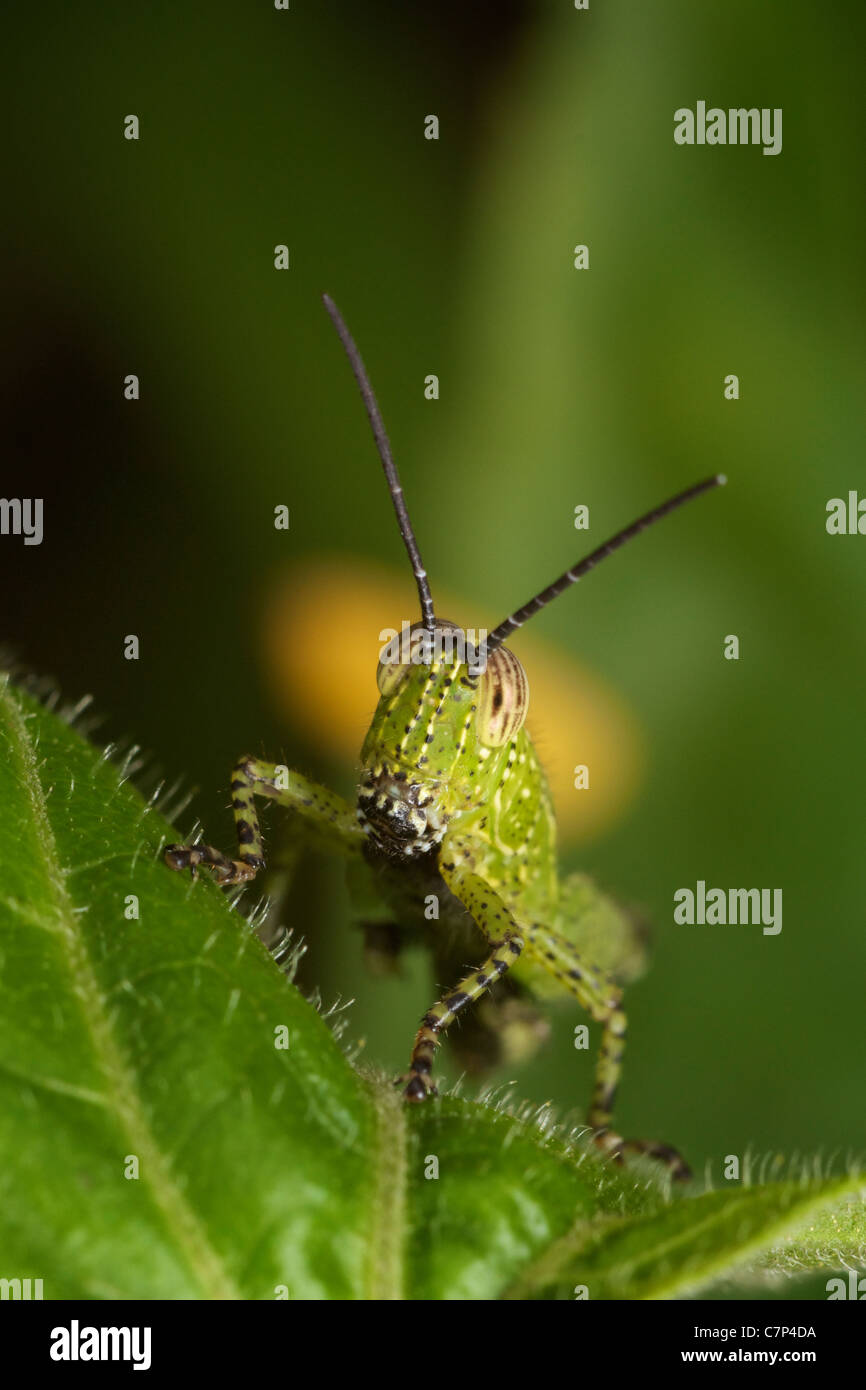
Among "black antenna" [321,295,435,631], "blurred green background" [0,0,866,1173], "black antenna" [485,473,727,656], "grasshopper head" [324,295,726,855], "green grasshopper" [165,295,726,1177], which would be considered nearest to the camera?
"black antenna" [485,473,727,656]

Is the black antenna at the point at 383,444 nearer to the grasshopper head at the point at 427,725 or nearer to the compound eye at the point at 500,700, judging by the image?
the grasshopper head at the point at 427,725

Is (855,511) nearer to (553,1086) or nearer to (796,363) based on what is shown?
(796,363)

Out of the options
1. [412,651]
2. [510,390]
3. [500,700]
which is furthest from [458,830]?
[510,390]

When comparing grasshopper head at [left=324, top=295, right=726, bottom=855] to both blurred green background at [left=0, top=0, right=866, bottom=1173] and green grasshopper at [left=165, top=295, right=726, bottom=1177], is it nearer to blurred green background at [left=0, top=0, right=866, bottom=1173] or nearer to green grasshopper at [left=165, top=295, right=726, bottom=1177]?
green grasshopper at [left=165, top=295, right=726, bottom=1177]

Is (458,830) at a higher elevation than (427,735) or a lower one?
lower

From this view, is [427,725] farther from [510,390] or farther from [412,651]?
[510,390]

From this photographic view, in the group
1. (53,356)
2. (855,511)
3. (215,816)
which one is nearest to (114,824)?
(215,816)

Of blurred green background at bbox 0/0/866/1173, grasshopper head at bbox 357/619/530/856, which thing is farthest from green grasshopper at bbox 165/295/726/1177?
blurred green background at bbox 0/0/866/1173
